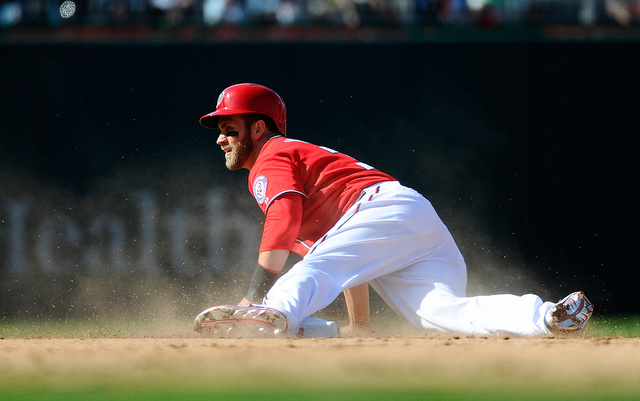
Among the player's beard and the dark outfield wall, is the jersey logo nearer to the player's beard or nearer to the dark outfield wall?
the player's beard

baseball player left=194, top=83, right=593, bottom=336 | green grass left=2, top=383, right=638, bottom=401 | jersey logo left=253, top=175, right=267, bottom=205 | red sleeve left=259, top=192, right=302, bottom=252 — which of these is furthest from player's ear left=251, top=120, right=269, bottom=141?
green grass left=2, top=383, right=638, bottom=401

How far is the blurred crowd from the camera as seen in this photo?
21.9 feet

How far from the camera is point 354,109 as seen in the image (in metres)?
6.38

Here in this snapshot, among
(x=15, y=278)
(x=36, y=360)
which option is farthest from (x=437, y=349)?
(x=15, y=278)

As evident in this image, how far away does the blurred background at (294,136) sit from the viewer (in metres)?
6.13

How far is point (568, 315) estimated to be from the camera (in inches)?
128

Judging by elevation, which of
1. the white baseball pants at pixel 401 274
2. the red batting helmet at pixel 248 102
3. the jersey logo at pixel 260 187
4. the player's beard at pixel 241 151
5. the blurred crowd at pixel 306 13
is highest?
the blurred crowd at pixel 306 13

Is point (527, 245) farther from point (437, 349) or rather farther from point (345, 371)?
point (345, 371)

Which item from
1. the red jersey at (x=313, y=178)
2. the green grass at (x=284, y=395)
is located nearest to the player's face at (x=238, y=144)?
the red jersey at (x=313, y=178)

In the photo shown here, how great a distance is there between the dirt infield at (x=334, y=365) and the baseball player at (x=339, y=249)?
19 centimetres

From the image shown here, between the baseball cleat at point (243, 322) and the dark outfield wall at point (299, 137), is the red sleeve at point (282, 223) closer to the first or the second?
the baseball cleat at point (243, 322)

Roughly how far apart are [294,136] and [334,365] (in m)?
3.80

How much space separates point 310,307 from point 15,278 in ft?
11.8

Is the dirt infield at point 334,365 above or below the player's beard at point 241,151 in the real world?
below
